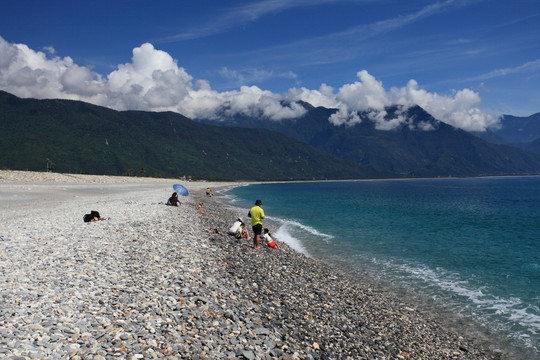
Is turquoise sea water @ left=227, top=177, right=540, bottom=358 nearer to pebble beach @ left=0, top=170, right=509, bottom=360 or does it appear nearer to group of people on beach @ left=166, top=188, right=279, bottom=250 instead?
pebble beach @ left=0, top=170, right=509, bottom=360

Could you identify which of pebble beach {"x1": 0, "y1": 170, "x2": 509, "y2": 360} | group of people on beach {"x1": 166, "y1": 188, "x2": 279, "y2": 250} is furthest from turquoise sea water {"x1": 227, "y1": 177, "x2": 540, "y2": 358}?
group of people on beach {"x1": 166, "y1": 188, "x2": 279, "y2": 250}

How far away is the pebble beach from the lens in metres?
8.24

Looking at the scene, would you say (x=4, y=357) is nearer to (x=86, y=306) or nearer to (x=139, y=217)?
(x=86, y=306)

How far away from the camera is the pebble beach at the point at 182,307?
824 centimetres

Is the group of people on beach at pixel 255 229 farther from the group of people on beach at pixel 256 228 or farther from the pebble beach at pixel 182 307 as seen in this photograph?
the pebble beach at pixel 182 307

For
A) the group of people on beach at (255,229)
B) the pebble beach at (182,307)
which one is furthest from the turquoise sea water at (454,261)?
the group of people on beach at (255,229)

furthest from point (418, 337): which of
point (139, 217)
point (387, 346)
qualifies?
point (139, 217)

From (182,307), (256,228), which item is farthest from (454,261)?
(182,307)

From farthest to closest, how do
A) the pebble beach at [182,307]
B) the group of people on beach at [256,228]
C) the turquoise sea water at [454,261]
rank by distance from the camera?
the group of people on beach at [256,228] < the turquoise sea water at [454,261] < the pebble beach at [182,307]

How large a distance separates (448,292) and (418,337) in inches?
309

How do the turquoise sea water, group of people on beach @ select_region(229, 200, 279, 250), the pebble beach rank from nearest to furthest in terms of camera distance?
the pebble beach → the turquoise sea water → group of people on beach @ select_region(229, 200, 279, 250)

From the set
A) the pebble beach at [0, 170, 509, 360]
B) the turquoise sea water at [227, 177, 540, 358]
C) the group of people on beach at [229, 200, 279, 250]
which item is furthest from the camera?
the group of people on beach at [229, 200, 279, 250]

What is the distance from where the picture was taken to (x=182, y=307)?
10359 mm

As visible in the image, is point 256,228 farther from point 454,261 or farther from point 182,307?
point 454,261
